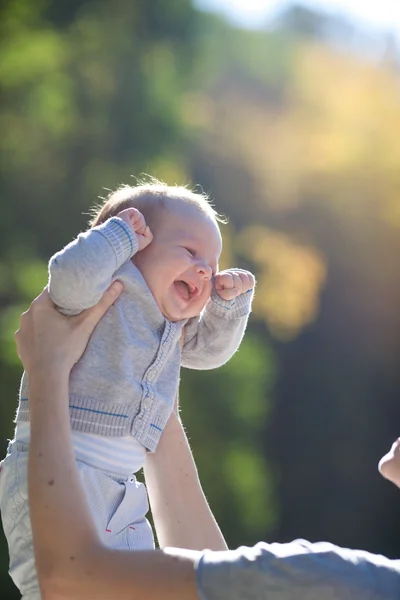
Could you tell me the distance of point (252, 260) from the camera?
25.1ft

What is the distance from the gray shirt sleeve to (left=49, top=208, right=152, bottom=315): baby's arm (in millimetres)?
423

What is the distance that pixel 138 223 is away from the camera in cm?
139

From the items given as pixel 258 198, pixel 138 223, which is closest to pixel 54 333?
pixel 138 223

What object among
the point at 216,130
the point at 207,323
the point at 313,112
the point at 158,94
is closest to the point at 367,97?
the point at 313,112

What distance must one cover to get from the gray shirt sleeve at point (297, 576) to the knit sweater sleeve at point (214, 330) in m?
0.54

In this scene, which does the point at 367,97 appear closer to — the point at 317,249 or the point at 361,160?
the point at 361,160

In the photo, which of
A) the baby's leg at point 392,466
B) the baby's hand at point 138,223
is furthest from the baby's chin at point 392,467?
the baby's hand at point 138,223

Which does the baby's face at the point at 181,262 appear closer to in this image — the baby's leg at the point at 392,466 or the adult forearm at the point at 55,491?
the adult forearm at the point at 55,491

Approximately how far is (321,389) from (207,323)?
270 inches

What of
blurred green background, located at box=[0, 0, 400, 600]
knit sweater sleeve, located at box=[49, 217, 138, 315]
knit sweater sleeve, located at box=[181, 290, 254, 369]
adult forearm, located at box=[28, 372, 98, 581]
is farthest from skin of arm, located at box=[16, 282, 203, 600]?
blurred green background, located at box=[0, 0, 400, 600]

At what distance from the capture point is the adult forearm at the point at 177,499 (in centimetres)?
144

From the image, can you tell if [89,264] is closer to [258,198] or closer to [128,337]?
[128,337]

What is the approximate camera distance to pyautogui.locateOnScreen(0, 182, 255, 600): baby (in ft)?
4.15

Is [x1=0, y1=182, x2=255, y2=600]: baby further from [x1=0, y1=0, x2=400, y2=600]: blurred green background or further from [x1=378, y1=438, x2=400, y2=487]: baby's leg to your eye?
[x1=0, y1=0, x2=400, y2=600]: blurred green background
